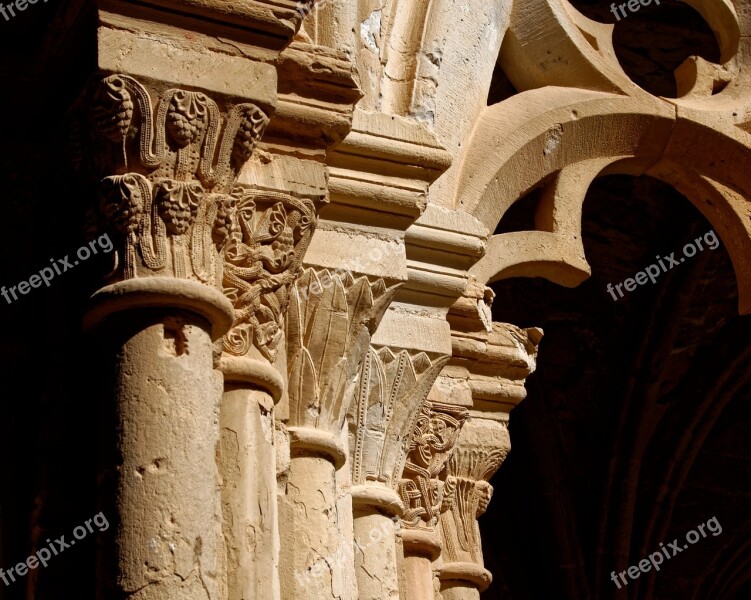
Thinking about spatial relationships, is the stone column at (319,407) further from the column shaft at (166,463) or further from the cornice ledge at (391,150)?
the column shaft at (166,463)

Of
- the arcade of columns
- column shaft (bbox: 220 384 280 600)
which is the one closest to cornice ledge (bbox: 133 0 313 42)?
the arcade of columns

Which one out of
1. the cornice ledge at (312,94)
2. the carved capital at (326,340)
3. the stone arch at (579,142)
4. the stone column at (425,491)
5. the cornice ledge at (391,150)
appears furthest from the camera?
the stone arch at (579,142)

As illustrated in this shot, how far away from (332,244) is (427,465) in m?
1.12

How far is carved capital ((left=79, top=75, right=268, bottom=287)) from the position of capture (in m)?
2.50

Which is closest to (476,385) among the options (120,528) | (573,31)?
(573,31)

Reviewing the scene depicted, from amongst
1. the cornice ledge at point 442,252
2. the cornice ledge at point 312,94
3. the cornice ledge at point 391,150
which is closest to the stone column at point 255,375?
the cornice ledge at point 312,94

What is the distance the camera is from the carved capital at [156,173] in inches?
98.3

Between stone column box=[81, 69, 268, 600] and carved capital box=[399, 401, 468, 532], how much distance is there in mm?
1688

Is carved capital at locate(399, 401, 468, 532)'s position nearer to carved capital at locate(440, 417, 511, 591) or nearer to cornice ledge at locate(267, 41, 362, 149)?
carved capital at locate(440, 417, 511, 591)

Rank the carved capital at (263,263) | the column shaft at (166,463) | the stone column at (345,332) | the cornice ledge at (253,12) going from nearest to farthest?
1. the column shaft at (166,463)
2. the cornice ledge at (253,12)
3. the carved capital at (263,263)
4. the stone column at (345,332)

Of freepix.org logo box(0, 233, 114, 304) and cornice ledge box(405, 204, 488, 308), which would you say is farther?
cornice ledge box(405, 204, 488, 308)

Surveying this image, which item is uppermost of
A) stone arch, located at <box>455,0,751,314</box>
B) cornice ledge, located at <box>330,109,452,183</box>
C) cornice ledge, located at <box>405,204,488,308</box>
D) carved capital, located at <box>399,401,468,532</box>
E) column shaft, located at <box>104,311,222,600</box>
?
stone arch, located at <box>455,0,751,314</box>

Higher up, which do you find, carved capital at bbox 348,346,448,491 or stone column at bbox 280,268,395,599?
carved capital at bbox 348,346,448,491

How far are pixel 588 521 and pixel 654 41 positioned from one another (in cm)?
293
